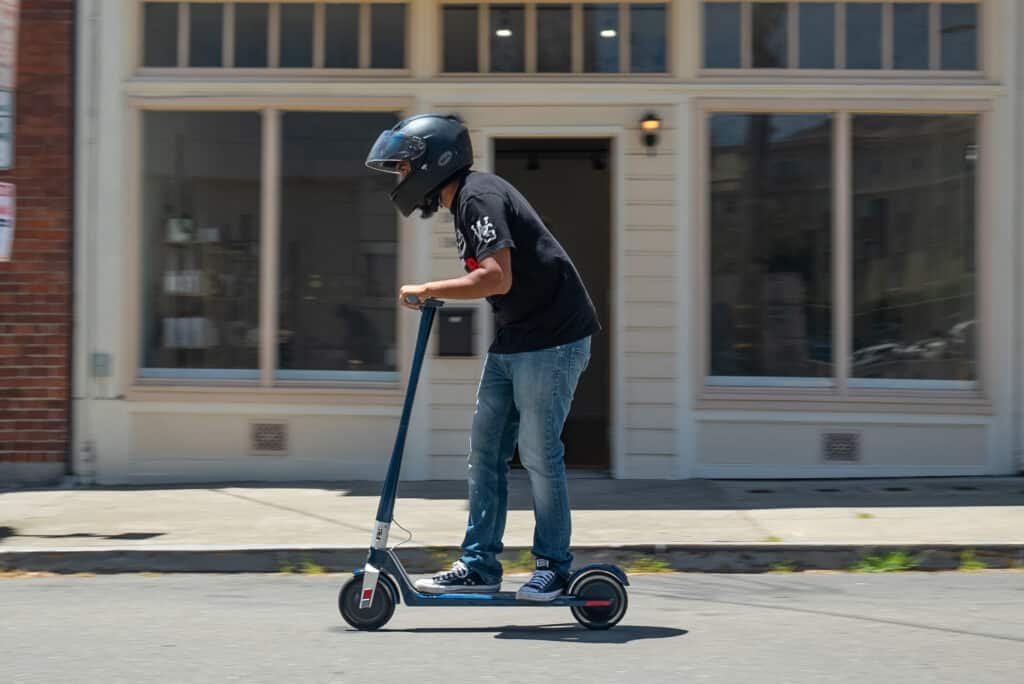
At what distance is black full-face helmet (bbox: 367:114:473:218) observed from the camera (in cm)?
518

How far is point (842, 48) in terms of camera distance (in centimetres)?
1003

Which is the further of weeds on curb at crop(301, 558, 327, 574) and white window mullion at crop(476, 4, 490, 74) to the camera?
white window mullion at crop(476, 4, 490, 74)

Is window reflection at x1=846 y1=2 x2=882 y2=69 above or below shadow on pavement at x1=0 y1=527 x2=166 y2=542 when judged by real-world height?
above

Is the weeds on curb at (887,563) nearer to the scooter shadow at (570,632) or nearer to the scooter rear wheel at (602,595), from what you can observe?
the scooter shadow at (570,632)

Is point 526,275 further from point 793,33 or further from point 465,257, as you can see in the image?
point 793,33

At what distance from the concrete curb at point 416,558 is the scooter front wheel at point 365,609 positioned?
179 cm

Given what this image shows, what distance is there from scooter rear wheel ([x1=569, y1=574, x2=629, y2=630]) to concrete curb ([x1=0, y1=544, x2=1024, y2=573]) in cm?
183

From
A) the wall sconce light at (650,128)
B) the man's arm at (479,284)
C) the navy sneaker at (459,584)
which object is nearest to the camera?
the man's arm at (479,284)

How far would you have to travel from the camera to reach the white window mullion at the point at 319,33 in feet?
33.0

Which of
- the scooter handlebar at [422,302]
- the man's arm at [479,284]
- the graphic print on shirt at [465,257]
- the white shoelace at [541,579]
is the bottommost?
the white shoelace at [541,579]

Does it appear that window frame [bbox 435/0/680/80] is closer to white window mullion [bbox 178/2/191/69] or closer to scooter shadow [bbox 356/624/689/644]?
white window mullion [bbox 178/2/191/69]

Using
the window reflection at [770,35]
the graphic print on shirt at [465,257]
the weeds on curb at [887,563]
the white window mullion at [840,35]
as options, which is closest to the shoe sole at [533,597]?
the graphic print on shirt at [465,257]

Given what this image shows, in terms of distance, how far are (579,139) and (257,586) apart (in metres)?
4.88

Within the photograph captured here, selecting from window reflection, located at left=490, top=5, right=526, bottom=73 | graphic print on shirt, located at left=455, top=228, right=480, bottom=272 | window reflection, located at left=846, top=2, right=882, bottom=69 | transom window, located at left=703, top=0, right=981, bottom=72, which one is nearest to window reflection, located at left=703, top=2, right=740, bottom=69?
transom window, located at left=703, top=0, right=981, bottom=72
